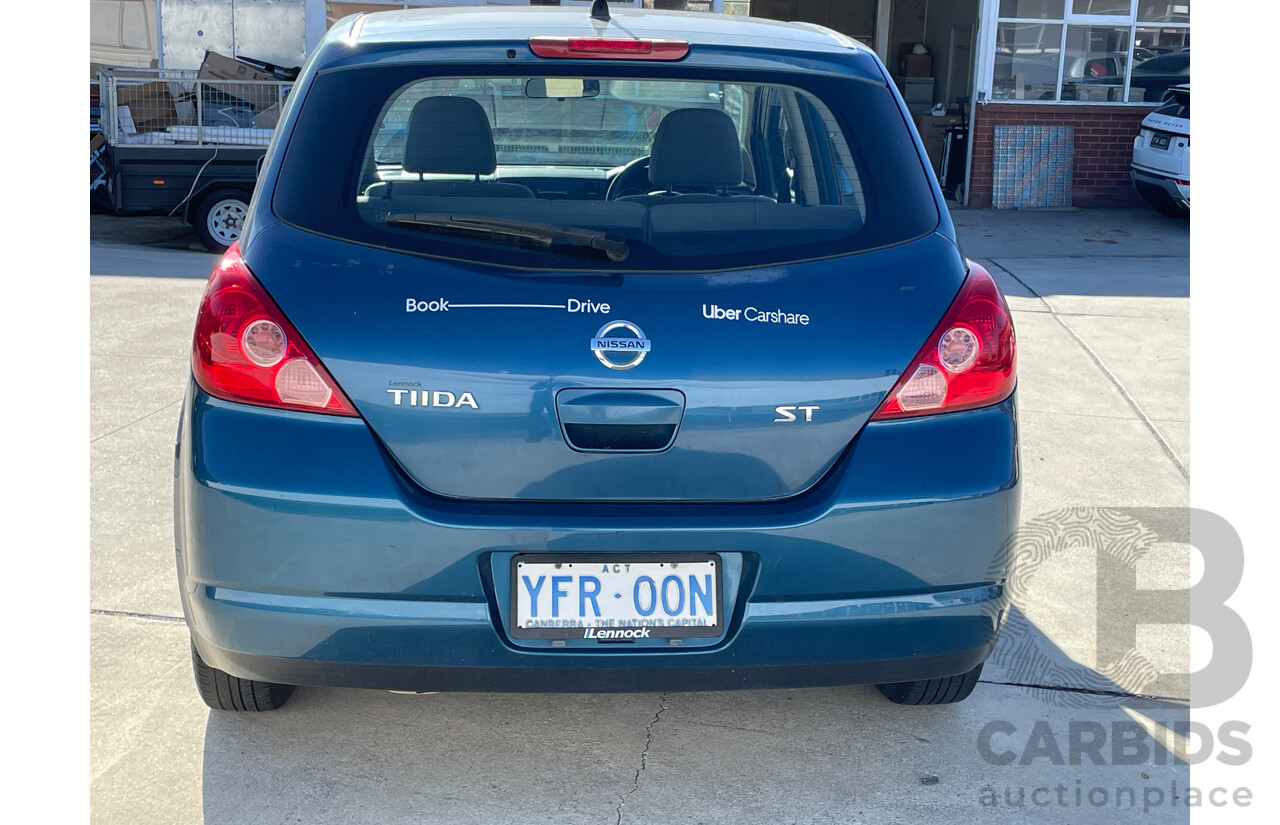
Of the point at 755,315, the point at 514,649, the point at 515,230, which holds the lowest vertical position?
the point at 514,649

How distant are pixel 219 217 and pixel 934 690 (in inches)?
357

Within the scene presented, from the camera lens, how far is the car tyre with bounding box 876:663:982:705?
3072 mm

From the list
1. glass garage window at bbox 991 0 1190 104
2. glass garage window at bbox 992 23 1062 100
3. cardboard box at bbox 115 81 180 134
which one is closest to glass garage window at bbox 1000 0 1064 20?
glass garage window at bbox 991 0 1190 104

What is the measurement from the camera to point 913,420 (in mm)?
2498

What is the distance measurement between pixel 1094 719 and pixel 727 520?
1.38 metres

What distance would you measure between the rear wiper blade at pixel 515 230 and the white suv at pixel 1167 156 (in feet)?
38.7

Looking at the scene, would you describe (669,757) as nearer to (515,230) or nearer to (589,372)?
(589,372)

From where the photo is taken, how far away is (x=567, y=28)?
9.14ft

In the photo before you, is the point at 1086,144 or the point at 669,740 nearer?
the point at 669,740

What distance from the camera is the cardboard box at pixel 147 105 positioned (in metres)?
10.3

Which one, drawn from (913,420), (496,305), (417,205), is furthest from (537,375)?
(913,420)

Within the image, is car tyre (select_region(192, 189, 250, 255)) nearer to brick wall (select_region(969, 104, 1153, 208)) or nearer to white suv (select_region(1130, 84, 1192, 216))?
brick wall (select_region(969, 104, 1153, 208))

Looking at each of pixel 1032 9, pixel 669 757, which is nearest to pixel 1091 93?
pixel 1032 9
